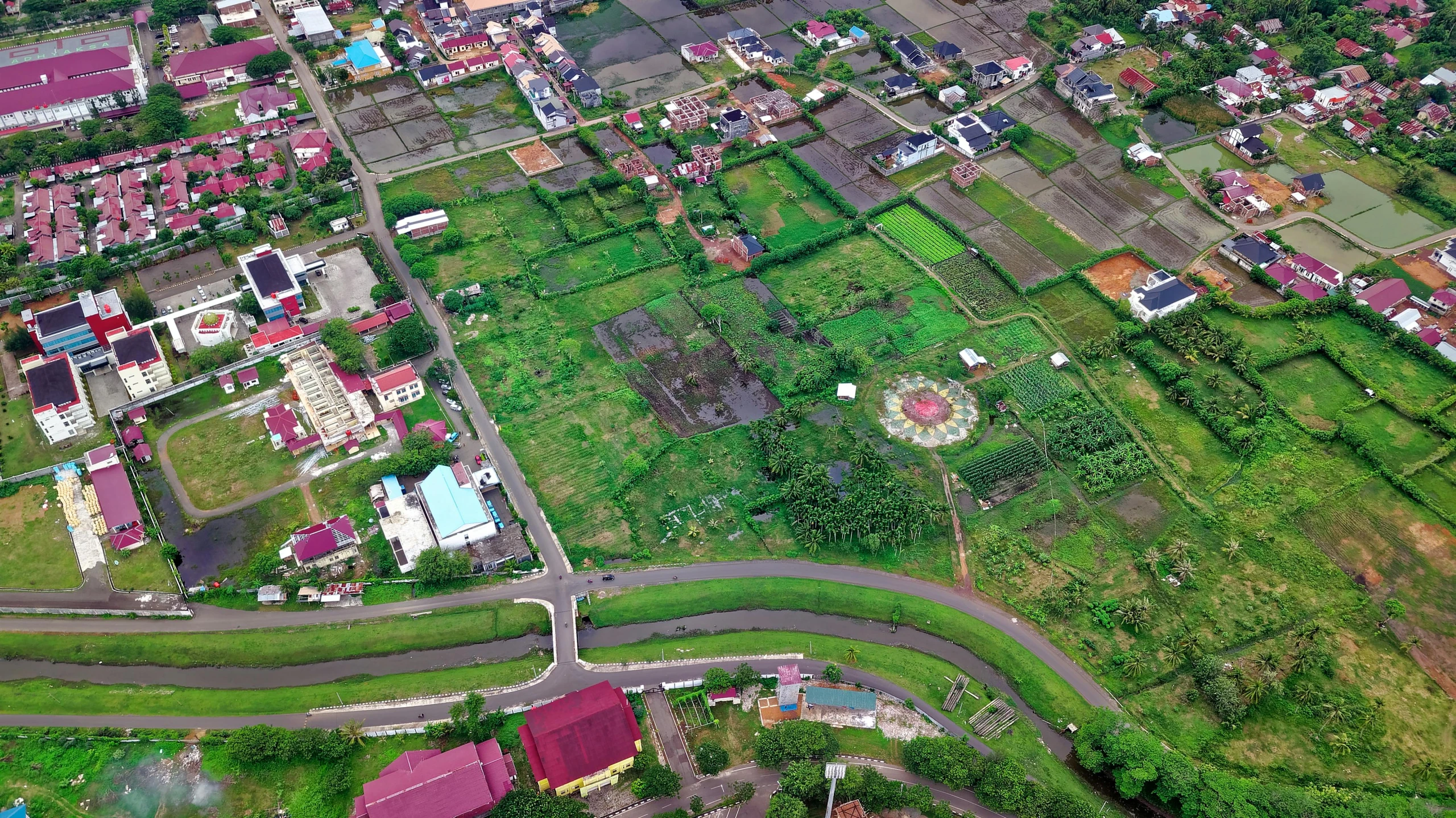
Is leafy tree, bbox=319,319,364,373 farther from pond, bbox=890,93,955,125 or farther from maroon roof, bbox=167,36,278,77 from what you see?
pond, bbox=890,93,955,125

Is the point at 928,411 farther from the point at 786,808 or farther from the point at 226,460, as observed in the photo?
the point at 226,460

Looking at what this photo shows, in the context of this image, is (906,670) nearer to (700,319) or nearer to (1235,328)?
(700,319)

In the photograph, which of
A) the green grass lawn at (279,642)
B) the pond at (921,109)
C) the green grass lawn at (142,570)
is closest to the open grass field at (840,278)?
the pond at (921,109)

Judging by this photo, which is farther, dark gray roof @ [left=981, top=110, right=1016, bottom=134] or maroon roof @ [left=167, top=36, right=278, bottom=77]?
maroon roof @ [left=167, top=36, right=278, bottom=77]

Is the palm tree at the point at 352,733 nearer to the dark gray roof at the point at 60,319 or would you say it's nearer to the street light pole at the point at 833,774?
the street light pole at the point at 833,774

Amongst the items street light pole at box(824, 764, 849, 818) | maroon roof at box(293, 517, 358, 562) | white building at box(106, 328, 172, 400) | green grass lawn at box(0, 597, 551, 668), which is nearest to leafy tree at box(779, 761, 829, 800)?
street light pole at box(824, 764, 849, 818)

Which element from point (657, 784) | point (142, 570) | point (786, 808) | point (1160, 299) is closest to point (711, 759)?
point (657, 784)
